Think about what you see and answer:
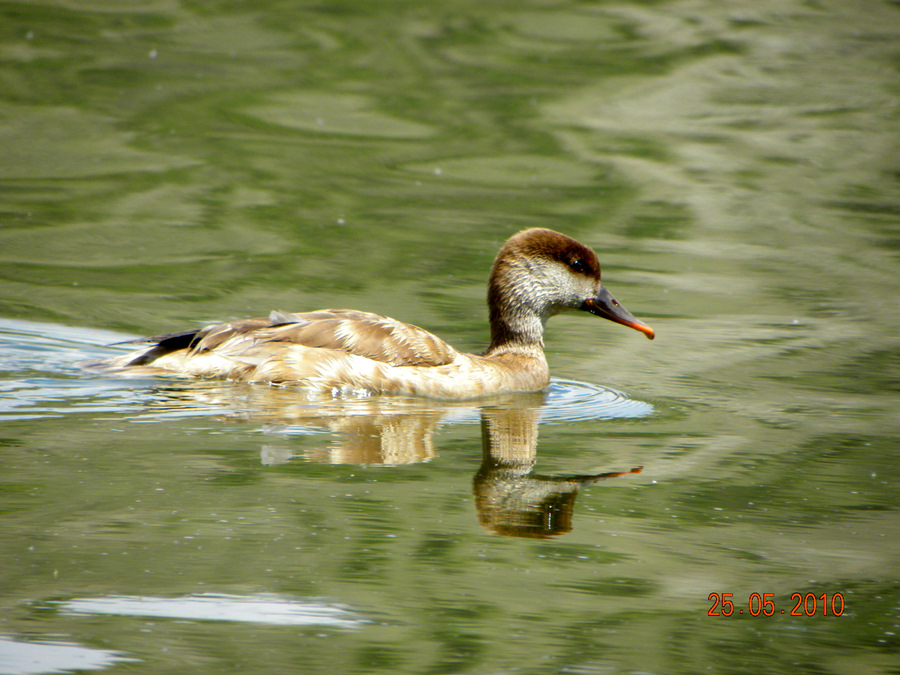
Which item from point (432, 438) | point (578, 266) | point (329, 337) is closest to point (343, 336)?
point (329, 337)

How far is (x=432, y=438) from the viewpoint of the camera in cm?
690

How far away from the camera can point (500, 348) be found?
338 inches

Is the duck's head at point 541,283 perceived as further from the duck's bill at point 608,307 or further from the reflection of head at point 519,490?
the reflection of head at point 519,490

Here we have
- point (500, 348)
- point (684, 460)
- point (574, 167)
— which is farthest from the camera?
point (574, 167)

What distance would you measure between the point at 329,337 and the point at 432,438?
123cm

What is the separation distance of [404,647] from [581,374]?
14.6 feet

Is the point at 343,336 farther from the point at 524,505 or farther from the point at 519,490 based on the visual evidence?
the point at 524,505

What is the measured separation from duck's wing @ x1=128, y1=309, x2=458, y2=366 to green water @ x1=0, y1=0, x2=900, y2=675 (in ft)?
1.07

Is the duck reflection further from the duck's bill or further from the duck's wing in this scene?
the duck's bill

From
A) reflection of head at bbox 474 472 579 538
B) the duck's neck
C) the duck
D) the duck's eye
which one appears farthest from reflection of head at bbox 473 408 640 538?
the duck's eye

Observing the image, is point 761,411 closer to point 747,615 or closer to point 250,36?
point 747,615

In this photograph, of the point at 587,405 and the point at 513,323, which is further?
the point at 513,323

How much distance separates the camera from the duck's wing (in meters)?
7.80

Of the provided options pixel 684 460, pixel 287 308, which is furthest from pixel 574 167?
pixel 684 460
